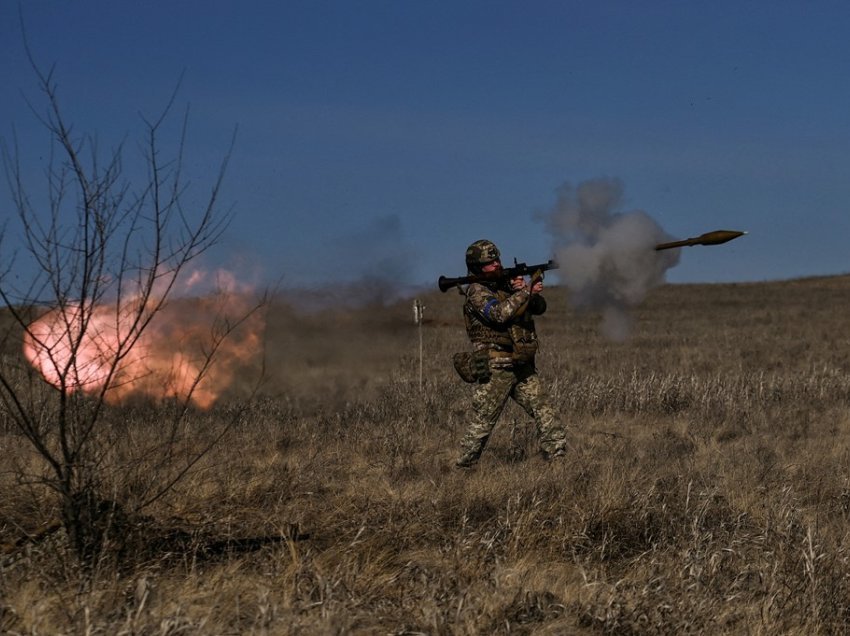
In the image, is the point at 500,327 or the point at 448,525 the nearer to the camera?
the point at 448,525

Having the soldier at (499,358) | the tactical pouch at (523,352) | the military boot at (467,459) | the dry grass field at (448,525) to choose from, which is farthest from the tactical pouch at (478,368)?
the dry grass field at (448,525)

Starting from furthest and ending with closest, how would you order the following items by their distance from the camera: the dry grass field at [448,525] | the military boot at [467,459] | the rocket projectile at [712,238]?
the military boot at [467,459], the rocket projectile at [712,238], the dry grass field at [448,525]

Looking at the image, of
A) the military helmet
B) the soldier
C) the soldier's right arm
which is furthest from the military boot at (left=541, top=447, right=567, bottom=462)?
the military helmet

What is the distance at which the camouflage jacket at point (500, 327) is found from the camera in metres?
8.58

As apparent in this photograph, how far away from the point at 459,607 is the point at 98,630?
1510 millimetres

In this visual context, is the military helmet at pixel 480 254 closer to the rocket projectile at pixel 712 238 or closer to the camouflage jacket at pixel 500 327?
the camouflage jacket at pixel 500 327

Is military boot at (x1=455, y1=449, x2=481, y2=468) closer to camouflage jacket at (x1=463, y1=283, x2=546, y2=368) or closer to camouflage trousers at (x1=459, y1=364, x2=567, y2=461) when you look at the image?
camouflage trousers at (x1=459, y1=364, x2=567, y2=461)

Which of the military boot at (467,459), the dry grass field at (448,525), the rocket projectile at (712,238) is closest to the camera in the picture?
the dry grass field at (448,525)

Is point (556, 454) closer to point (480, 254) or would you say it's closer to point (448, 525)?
point (480, 254)

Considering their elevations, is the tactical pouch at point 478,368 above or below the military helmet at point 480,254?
below

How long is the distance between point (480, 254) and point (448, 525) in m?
3.27

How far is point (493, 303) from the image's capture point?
8555 millimetres

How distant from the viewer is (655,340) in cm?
2783

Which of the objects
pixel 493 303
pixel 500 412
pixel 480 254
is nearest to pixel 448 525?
pixel 500 412
